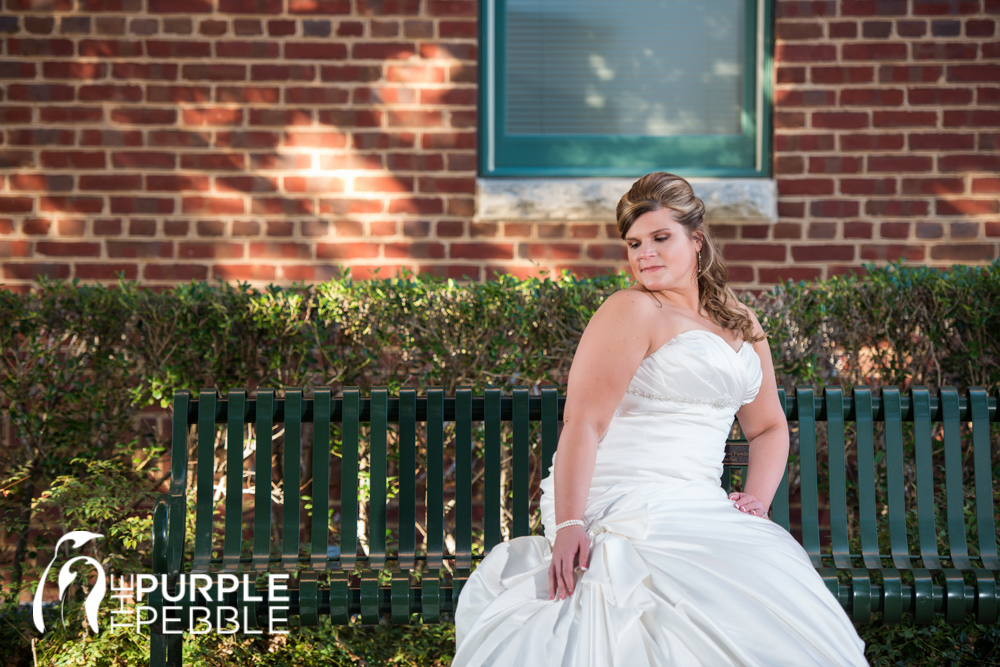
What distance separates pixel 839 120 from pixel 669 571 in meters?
3.21

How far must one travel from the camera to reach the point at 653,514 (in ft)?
7.48

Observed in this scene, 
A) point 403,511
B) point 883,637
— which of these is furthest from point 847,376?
point 403,511

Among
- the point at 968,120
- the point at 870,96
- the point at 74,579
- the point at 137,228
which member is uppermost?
the point at 870,96

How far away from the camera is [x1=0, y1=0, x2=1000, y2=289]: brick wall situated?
4.39 meters

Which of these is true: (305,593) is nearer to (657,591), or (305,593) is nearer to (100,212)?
(657,591)

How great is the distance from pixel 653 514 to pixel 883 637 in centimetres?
160

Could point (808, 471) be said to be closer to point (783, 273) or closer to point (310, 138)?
point (783, 273)

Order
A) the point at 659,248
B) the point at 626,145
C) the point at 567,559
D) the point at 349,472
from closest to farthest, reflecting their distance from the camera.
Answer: the point at 567,559 < the point at 659,248 < the point at 349,472 < the point at 626,145

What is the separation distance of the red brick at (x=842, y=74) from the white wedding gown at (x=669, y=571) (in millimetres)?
2522

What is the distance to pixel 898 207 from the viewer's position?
4422 millimetres

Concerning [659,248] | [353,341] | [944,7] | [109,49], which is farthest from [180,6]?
[944,7]

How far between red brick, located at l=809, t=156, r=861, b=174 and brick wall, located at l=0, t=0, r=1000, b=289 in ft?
0.04

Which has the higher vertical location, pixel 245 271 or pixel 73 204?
pixel 73 204

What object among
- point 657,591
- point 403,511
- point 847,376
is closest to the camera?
point 657,591
